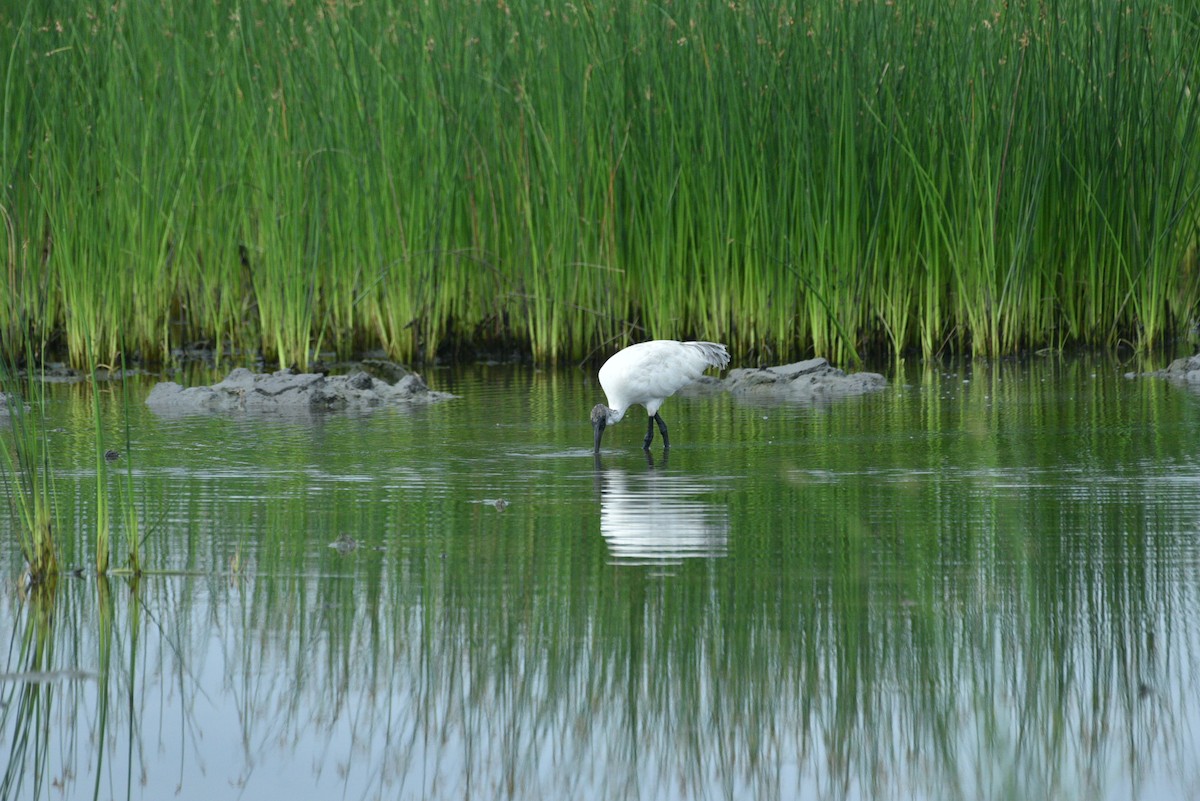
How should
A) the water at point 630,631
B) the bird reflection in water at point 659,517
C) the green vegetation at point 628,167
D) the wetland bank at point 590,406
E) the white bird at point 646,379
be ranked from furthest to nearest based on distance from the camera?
the green vegetation at point 628,167, the white bird at point 646,379, the bird reflection in water at point 659,517, the wetland bank at point 590,406, the water at point 630,631

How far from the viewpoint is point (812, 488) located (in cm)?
538

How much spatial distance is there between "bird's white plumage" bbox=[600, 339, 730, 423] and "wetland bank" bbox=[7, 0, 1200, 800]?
233 millimetres

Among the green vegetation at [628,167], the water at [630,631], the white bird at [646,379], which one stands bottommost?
the water at [630,631]

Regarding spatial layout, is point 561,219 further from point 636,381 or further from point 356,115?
point 636,381

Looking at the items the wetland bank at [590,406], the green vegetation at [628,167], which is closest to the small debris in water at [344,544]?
the wetland bank at [590,406]

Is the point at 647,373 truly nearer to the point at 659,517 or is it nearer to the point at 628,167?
the point at 659,517

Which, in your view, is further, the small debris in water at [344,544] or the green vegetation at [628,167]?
the green vegetation at [628,167]

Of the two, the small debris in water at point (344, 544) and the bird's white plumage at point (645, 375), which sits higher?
the bird's white plumage at point (645, 375)

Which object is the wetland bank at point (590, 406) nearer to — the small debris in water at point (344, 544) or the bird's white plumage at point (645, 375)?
the small debris in water at point (344, 544)

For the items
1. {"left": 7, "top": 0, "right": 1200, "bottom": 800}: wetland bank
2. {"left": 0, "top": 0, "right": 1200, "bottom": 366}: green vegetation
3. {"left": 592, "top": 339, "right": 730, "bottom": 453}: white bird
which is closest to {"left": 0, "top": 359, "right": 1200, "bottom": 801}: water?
{"left": 7, "top": 0, "right": 1200, "bottom": 800}: wetland bank

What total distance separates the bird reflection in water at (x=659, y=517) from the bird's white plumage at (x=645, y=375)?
769 mm

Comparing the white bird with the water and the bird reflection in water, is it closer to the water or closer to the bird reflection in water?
the water

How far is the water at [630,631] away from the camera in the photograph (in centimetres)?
289

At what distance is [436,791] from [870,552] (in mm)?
1774
